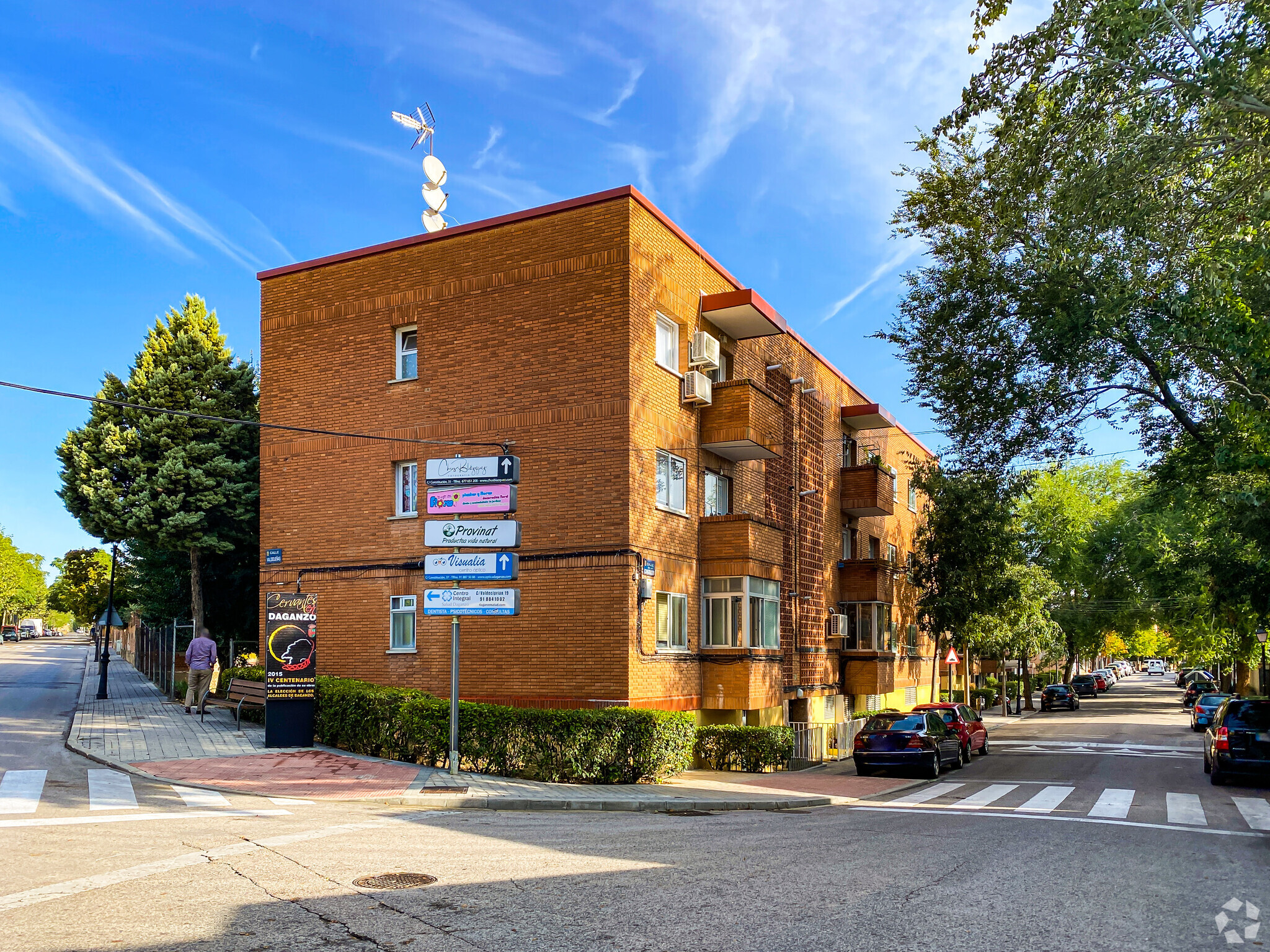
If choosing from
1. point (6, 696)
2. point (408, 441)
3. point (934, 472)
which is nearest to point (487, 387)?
point (408, 441)

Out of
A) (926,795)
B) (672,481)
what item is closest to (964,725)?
(926,795)

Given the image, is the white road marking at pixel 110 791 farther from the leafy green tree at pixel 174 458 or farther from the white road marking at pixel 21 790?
→ the leafy green tree at pixel 174 458

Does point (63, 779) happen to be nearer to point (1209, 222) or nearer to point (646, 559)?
point (646, 559)

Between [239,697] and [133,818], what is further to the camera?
[239,697]

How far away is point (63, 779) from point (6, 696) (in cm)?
1566

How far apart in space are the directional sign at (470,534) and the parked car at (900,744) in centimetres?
901

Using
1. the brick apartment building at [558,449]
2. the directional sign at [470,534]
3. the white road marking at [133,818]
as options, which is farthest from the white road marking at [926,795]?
the white road marking at [133,818]

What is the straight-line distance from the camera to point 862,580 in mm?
30656

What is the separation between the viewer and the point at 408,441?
66.4 ft

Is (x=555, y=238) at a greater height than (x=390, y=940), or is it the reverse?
(x=555, y=238)

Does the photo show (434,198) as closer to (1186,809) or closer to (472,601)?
(472,601)

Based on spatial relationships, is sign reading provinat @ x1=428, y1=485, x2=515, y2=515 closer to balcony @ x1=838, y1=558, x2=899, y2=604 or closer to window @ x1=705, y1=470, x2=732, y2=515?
window @ x1=705, y1=470, x2=732, y2=515

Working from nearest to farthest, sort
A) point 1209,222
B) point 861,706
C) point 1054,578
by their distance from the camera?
point 1209,222
point 861,706
point 1054,578

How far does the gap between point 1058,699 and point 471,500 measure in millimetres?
45357
